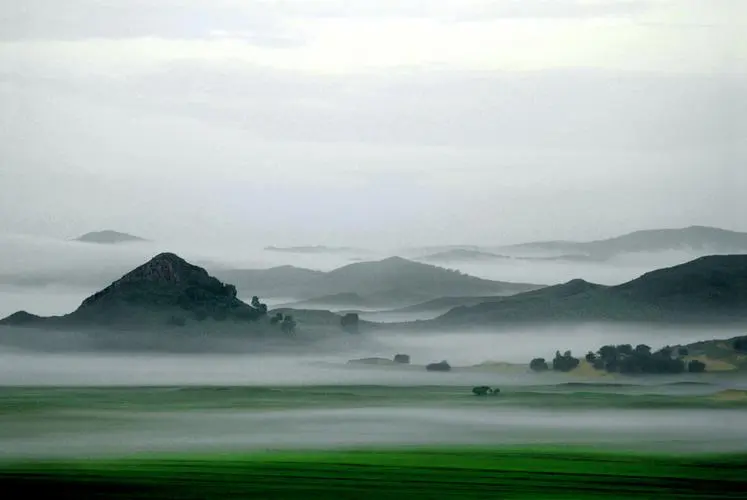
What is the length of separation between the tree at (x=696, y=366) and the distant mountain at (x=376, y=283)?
84 cm

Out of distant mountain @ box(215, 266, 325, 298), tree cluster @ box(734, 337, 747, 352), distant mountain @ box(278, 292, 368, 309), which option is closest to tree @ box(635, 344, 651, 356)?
tree cluster @ box(734, 337, 747, 352)

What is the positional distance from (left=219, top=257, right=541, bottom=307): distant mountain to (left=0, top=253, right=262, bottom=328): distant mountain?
0.12m

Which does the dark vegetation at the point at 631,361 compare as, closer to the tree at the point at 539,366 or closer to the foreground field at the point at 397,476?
the tree at the point at 539,366

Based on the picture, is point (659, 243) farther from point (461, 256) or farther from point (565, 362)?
point (461, 256)

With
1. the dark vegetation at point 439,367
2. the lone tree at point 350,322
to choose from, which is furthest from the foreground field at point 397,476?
the lone tree at point 350,322

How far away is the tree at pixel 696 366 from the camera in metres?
6.28

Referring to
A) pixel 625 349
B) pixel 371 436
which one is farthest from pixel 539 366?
pixel 371 436

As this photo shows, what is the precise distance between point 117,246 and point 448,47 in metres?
1.91

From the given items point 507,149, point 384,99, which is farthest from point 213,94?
point 507,149

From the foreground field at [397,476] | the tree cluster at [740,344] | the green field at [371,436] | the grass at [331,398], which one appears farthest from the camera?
the tree cluster at [740,344]

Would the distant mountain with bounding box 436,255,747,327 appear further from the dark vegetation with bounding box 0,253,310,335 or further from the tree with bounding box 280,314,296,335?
the dark vegetation with bounding box 0,253,310,335

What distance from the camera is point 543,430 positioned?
622cm

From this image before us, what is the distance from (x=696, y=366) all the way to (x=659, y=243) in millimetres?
623

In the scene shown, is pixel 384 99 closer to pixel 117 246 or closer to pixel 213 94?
pixel 213 94
